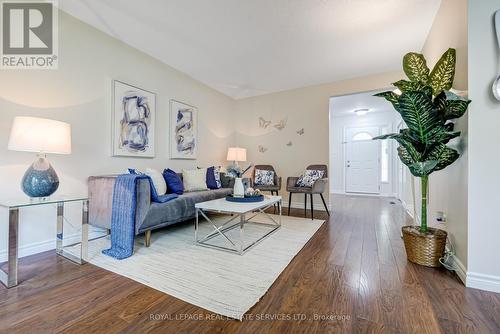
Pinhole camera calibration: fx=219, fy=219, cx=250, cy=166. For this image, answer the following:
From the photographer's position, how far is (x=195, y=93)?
13.4 feet

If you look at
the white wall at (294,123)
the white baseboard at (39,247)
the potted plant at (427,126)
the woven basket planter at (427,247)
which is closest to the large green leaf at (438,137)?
the potted plant at (427,126)

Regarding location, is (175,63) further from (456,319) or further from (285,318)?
(456,319)

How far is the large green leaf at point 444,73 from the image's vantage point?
1.73m

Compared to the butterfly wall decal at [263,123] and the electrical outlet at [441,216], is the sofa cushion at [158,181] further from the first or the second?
the electrical outlet at [441,216]

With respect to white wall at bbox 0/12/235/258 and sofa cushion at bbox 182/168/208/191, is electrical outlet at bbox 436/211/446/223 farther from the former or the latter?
white wall at bbox 0/12/235/258

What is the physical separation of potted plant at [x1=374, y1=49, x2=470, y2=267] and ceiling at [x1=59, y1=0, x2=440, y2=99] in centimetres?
86

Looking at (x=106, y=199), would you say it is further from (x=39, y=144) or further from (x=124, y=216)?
(x=39, y=144)

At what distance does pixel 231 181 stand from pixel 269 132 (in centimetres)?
159

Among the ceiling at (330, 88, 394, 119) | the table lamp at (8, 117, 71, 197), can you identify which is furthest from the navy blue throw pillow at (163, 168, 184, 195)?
the ceiling at (330, 88, 394, 119)

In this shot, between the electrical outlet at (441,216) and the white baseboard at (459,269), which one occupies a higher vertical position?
the electrical outlet at (441,216)

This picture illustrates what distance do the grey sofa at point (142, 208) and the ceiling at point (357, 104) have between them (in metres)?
3.76

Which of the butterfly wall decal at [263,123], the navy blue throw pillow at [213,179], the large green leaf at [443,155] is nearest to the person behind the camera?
the large green leaf at [443,155]

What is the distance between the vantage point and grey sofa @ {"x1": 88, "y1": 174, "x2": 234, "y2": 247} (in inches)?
83.5

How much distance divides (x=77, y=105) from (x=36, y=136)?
869mm
